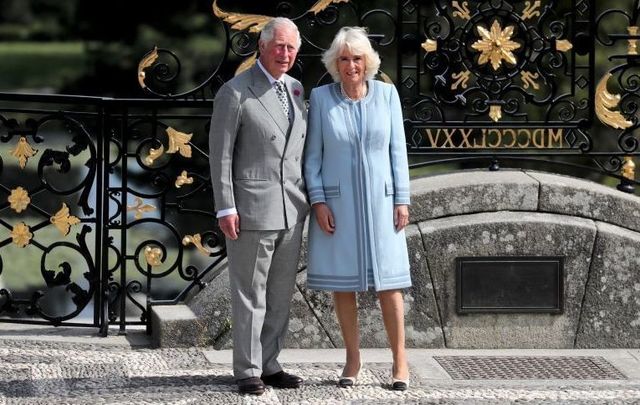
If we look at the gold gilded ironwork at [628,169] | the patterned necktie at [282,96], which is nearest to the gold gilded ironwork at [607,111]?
the gold gilded ironwork at [628,169]

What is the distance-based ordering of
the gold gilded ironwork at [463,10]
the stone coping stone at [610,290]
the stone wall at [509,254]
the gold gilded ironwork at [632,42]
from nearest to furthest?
the stone wall at [509,254] → the stone coping stone at [610,290] → the gold gilded ironwork at [463,10] → the gold gilded ironwork at [632,42]

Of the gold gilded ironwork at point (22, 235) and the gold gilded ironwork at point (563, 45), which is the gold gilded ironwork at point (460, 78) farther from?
the gold gilded ironwork at point (22, 235)

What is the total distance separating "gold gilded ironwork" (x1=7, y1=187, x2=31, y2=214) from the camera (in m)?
8.90

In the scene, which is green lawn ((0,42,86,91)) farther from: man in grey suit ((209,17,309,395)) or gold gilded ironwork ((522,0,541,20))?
man in grey suit ((209,17,309,395))

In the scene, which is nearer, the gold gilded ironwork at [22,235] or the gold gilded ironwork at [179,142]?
the gold gilded ironwork at [179,142]

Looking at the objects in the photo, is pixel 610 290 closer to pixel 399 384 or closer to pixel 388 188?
pixel 399 384

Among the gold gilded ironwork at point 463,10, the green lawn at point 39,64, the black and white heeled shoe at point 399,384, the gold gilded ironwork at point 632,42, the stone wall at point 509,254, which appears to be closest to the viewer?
the black and white heeled shoe at point 399,384

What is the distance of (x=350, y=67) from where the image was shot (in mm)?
7516

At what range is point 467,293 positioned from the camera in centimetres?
874

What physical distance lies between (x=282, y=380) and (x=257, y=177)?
1.05 meters

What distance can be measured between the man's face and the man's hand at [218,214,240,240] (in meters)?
0.74

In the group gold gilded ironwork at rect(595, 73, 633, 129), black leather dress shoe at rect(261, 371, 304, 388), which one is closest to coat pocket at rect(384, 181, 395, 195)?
black leather dress shoe at rect(261, 371, 304, 388)

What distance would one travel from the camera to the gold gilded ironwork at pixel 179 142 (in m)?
8.80

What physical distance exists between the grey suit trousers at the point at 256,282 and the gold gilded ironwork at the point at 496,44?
6.40 feet
